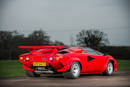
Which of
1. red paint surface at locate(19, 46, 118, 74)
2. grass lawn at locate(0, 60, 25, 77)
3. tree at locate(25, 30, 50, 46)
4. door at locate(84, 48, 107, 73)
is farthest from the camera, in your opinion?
tree at locate(25, 30, 50, 46)

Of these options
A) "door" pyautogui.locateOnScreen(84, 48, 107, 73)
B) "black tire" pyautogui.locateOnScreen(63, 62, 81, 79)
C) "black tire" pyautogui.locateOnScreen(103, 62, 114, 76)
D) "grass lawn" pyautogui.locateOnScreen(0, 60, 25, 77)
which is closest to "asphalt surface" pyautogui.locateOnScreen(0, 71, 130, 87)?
"black tire" pyautogui.locateOnScreen(63, 62, 81, 79)

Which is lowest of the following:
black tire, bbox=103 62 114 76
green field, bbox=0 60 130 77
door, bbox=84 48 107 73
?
green field, bbox=0 60 130 77

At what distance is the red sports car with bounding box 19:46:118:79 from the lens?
8297 mm

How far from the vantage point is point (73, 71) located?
27.8 ft

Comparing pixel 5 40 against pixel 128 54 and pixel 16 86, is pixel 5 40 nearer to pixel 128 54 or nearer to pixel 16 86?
pixel 128 54

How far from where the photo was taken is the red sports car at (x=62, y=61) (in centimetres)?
830

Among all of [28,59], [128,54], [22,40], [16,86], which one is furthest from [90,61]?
[22,40]

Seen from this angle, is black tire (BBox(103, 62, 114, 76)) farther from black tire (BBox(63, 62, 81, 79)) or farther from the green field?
the green field

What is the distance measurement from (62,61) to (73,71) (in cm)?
56

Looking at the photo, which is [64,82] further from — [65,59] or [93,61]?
[93,61]

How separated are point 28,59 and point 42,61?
62cm

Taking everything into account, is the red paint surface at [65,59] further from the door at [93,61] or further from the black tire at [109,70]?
the black tire at [109,70]

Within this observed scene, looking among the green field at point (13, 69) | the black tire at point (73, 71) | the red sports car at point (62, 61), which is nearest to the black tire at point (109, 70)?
the red sports car at point (62, 61)

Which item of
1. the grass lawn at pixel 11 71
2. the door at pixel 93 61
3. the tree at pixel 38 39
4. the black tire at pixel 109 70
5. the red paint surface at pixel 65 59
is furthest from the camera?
the tree at pixel 38 39
